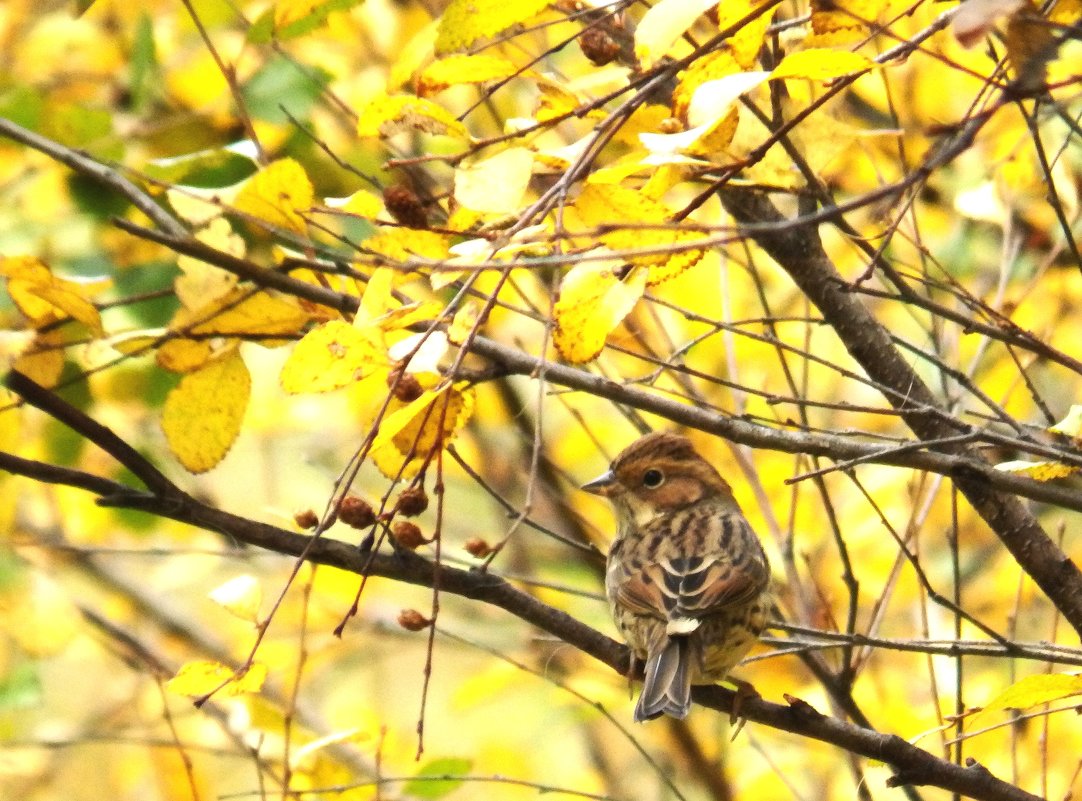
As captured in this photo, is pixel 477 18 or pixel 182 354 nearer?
pixel 477 18

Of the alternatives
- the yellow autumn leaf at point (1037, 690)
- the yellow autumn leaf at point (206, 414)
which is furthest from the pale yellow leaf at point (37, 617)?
the yellow autumn leaf at point (1037, 690)

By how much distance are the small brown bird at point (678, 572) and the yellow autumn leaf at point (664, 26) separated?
148cm

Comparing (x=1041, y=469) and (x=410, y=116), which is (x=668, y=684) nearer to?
(x=1041, y=469)

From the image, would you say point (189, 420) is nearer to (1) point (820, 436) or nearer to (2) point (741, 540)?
(1) point (820, 436)

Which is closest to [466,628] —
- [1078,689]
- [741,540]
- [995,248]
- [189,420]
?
[741,540]

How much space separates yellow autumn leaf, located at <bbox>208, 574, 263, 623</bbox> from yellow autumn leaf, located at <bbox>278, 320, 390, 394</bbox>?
53 centimetres

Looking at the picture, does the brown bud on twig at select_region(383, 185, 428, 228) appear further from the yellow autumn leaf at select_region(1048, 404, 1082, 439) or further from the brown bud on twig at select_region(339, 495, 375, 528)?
the yellow autumn leaf at select_region(1048, 404, 1082, 439)

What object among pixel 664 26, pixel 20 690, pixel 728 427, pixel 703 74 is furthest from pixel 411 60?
pixel 20 690

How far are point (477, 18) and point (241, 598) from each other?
1.05 m

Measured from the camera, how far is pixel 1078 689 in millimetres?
2008

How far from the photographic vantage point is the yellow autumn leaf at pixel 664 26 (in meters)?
1.82

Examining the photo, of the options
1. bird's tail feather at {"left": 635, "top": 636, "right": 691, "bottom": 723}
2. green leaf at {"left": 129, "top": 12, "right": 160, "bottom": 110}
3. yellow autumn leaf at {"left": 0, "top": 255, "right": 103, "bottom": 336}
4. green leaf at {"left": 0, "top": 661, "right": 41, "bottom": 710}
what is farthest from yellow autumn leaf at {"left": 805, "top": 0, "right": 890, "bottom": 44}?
green leaf at {"left": 0, "top": 661, "right": 41, "bottom": 710}

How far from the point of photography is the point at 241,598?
2354mm

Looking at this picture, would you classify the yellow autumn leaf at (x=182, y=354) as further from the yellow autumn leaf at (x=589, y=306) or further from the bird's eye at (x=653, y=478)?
the bird's eye at (x=653, y=478)
